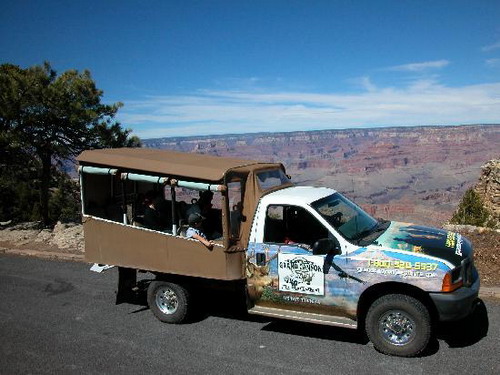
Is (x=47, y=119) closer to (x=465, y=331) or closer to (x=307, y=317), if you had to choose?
(x=307, y=317)

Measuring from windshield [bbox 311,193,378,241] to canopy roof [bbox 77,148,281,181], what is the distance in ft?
4.09

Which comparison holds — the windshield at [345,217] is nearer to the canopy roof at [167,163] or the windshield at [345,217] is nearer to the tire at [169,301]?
the canopy roof at [167,163]

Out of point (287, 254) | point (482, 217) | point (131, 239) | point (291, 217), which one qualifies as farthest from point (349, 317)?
point (482, 217)

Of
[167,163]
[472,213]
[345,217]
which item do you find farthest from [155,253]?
[472,213]

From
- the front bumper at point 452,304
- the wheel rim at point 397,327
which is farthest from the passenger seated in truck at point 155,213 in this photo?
the front bumper at point 452,304

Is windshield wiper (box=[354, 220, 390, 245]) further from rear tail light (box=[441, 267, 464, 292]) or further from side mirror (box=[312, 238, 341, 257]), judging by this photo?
rear tail light (box=[441, 267, 464, 292])

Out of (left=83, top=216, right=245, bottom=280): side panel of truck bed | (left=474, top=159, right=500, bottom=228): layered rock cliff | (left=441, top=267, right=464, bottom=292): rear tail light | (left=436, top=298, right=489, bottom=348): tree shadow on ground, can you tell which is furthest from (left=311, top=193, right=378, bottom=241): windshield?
(left=474, top=159, right=500, bottom=228): layered rock cliff

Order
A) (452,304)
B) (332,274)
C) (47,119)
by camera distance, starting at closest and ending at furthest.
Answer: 1. (452,304)
2. (332,274)
3. (47,119)

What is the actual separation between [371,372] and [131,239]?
3.97 metres

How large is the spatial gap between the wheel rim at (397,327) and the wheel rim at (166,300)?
3208 millimetres

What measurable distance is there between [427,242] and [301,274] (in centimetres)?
170

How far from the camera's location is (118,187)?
7.94m

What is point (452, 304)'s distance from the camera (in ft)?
16.4

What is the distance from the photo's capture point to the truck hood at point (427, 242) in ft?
17.4
